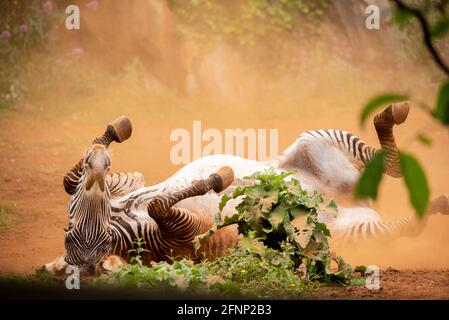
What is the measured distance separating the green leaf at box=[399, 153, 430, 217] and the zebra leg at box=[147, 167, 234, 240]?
365 centimetres

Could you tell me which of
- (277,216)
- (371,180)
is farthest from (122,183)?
(371,180)

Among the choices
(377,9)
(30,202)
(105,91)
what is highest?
(377,9)

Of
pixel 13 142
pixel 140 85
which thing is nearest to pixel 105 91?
pixel 140 85

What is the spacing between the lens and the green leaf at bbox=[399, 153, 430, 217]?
38.3 inches

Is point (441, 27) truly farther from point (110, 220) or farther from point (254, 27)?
point (254, 27)

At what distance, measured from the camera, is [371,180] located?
99cm

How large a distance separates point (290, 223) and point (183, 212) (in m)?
0.81

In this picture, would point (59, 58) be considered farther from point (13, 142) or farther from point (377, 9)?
point (377, 9)

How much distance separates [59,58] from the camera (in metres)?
8.71

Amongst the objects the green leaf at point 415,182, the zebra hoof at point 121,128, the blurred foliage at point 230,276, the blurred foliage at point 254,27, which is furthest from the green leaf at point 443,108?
the blurred foliage at point 254,27

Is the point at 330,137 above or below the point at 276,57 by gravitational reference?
below

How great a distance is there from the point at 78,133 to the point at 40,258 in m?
2.46

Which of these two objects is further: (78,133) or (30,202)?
(78,133)
